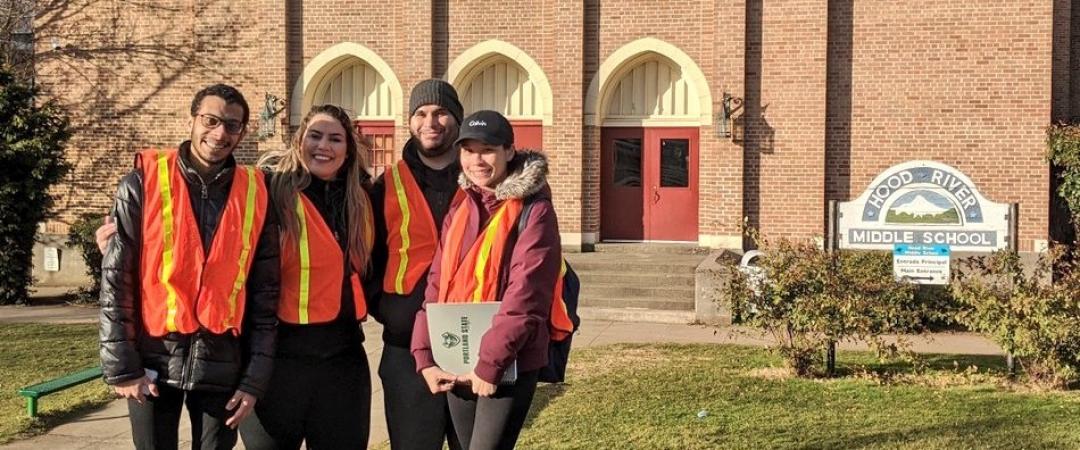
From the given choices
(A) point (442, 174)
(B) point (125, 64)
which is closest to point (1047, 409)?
(A) point (442, 174)

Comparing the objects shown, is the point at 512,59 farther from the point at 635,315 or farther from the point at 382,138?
the point at 635,315

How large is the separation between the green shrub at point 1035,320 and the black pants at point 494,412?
554cm

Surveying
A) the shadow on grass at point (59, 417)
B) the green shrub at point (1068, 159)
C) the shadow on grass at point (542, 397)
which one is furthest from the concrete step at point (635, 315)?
the shadow on grass at point (59, 417)

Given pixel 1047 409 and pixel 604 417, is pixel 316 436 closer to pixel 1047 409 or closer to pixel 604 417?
pixel 604 417

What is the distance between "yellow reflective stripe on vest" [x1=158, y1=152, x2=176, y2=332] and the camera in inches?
150

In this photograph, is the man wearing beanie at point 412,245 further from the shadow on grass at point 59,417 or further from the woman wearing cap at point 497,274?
the shadow on grass at point 59,417

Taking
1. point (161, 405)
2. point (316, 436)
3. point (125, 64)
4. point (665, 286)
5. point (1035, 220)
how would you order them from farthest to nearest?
point (125, 64) → point (1035, 220) → point (665, 286) → point (316, 436) → point (161, 405)

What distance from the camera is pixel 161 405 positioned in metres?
3.92

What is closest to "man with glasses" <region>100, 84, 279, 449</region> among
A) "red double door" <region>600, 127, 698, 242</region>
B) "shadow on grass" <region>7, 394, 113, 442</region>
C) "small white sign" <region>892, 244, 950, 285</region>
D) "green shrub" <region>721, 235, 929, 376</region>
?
"shadow on grass" <region>7, 394, 113, 442</region>

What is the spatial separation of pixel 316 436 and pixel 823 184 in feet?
42.8

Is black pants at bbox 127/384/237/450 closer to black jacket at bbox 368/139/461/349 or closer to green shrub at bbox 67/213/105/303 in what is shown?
black jacket at bbox 368/139/461/349

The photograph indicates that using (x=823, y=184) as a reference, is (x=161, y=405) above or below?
below

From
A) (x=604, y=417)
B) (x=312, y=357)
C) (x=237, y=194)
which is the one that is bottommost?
(x=604, y=417)

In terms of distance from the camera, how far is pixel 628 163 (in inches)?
686
